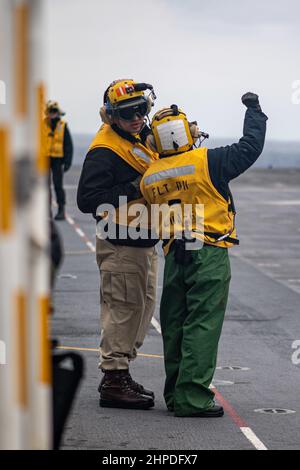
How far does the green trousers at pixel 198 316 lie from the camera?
24.0 ft

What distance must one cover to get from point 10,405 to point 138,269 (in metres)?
4.88

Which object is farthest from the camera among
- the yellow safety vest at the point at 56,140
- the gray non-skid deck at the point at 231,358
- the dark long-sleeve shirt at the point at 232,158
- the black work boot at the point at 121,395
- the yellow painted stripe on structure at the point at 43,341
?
the yellow safety vest at the point at 56,140

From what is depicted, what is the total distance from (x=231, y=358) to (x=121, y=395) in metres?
2.05

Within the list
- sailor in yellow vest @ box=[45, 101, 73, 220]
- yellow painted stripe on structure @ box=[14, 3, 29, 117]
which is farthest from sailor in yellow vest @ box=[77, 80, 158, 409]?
sailor in yellow vest @ box=[45, 101, 73, 220]

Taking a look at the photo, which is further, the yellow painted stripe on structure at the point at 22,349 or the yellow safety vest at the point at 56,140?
the yellow safety vest at the point at 56,140

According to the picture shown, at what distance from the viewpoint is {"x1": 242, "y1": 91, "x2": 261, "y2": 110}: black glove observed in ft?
24.1

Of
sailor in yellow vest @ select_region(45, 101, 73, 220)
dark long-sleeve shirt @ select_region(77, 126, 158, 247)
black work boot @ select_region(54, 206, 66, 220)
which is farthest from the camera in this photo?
black work boot @ select_region(54, 206, 66, 220)

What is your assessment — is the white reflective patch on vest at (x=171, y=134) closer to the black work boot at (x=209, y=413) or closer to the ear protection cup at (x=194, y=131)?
the ear protection cup at (x=194, y=131)

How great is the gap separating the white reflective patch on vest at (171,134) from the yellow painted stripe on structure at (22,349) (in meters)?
4.38

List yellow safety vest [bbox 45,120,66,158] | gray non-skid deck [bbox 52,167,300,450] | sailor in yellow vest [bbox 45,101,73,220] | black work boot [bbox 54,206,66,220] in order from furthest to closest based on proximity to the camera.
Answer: black work boot [bbox 54,206,66,220] → yellow safety vest [bbox 45,120,66,158] → sailor in yellow vest [bbox 45,101,73,220] → gray non-skid deck [bbox 52,167,300,450]

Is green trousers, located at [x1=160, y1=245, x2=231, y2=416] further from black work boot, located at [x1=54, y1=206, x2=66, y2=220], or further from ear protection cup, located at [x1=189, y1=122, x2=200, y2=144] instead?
black work boot, located at [x1=54, y1=206, x2=66, y2=220]

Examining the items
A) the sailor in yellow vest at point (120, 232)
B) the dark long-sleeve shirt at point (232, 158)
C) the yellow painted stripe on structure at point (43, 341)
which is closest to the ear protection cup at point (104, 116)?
the sailor in yellow vest at point (120, 232)
